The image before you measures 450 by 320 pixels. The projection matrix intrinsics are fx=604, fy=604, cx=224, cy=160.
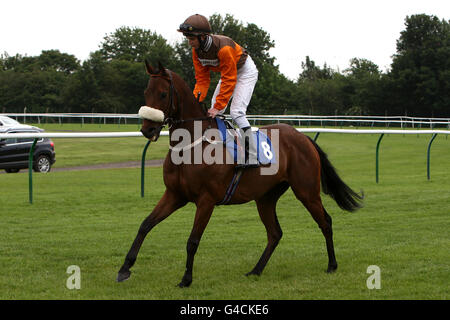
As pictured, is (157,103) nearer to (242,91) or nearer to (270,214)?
(242,91)

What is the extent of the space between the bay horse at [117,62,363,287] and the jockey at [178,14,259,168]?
205mm

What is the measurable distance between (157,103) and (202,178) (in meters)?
0.76

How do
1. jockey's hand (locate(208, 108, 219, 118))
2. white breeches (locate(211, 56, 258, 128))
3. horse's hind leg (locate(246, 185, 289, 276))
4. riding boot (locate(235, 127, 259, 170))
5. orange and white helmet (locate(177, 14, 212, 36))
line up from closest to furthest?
orange and white helmet (locate(177, 14, 212, 36)) → jockey's hand (locate(208, 108, 219, 118)) → riding boot (locate(235, 127, 259, 170)) → white breeches (locate(211, 56, 258, 128)) → horse's hind leg (locate(246, 185, 289, 276))

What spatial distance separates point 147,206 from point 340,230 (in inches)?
143

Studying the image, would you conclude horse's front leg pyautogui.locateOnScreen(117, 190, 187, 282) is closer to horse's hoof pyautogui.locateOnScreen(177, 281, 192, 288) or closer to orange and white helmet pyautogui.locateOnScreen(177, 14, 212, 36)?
horse's hoof pyautogui.locateOnScreen(177, 281, 192, 288)

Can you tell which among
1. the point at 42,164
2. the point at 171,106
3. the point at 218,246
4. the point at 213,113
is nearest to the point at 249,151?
the point at 213,113

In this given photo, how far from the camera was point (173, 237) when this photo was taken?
7.64 meters

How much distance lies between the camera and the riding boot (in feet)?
18.6

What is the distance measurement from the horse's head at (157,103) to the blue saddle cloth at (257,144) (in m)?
0.53

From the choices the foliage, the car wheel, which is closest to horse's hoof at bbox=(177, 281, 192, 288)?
the car wheel

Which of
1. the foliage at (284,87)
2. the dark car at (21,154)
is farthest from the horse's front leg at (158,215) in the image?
the foliage at (284,87)

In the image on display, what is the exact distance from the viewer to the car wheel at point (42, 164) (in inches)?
651

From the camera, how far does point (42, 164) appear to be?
16.7 meters

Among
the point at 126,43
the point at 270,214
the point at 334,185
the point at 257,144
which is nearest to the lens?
the point at 257,144
